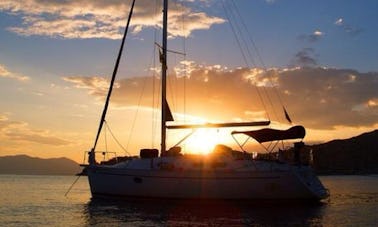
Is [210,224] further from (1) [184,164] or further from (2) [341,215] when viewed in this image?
(2) [341,215]

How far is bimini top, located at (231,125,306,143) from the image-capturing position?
3338 cm

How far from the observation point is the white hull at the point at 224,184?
31.6 meters

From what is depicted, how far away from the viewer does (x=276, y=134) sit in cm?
3356

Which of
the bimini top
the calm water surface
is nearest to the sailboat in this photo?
the bimini top

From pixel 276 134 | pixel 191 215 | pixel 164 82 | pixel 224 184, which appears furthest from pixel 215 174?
pixel 164 82

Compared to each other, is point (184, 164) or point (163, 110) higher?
point (163, 110)

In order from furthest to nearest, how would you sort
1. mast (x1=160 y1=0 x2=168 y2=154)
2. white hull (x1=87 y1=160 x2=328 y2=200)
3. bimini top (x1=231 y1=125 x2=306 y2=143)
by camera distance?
mast (x1=160 y1=0 x2=168 y2=154), bimini top (x1=231 y1=125 x2=306 y2=143), white hull (x1=87 y1=160 x2=328 y2=200)

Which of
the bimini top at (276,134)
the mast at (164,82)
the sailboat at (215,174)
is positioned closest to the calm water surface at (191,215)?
the sailboat at (215,174)

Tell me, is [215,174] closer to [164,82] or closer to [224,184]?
[224,184]

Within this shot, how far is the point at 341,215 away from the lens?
31.0m

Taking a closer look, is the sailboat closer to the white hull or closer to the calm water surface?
the white hull

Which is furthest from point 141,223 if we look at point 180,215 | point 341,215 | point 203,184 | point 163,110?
point 341,215

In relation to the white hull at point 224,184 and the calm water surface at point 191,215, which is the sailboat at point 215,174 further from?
the calm water surface at point 191,215

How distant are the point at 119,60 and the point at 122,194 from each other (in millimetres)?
10146
